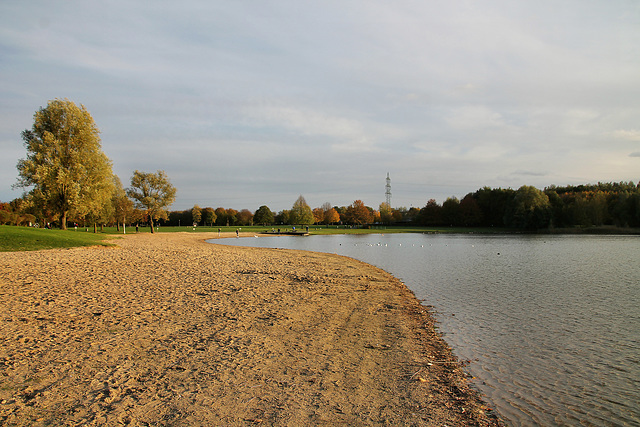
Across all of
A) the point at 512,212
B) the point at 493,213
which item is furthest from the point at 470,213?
the point at 512,212

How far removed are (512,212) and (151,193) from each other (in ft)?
296

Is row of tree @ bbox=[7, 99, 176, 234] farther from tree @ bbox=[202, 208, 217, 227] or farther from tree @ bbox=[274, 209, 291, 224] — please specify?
tree @ bbox=[202, 208, 217, 227]

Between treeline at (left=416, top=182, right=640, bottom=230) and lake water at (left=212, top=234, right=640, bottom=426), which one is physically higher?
treeline at (left=416, top=182, right=640, bottom=230)

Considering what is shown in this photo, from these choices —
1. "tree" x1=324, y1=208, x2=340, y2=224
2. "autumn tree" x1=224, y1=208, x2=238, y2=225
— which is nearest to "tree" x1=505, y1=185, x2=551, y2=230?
"tree" x1=324, y1=208, x2=340, y2=224

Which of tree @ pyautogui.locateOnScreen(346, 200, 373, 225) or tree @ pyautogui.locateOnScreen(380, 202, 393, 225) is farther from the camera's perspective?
tree @ pyautogui.locateOnScreen(380, 202, 393, 225)

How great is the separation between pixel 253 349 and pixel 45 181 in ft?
121

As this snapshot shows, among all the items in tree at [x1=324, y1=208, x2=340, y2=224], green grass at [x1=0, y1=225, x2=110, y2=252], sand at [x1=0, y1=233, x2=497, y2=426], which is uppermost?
tree at [x1=324, y1=208, x2=340, y2=224]

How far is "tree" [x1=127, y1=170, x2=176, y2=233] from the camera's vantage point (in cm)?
5806

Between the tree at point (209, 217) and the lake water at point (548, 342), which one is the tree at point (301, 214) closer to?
the tree at point (209, 217)

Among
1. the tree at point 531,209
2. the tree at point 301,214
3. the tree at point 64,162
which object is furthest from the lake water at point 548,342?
the tree at point 301,214

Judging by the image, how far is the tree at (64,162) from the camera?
113ft

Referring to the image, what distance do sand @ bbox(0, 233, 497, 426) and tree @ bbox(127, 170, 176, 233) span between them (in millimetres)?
49931

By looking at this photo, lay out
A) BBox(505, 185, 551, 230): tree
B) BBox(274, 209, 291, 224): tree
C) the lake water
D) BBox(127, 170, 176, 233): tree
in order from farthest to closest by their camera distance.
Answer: BBox(274, 209, 291, 224): tree < BBox(505, 185, 551, 230): tree < BBox(127, 170, 176, 233): tree < the lake water

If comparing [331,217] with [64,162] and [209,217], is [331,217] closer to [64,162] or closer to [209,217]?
[209,217]
